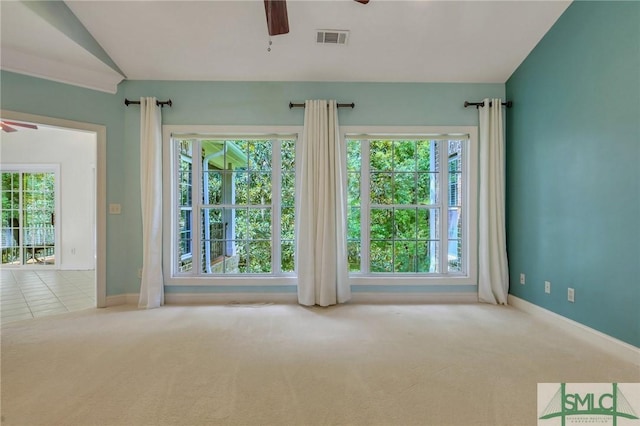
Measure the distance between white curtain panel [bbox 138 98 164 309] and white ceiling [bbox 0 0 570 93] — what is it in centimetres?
52

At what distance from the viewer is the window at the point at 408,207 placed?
343 cm

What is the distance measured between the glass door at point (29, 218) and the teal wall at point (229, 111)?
366cm

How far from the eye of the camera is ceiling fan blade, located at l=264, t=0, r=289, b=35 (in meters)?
1.69

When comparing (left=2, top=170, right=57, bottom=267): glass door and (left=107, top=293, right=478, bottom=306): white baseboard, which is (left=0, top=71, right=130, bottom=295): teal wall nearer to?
(left=107, top=293, right=478, bottom=306): white baseboard

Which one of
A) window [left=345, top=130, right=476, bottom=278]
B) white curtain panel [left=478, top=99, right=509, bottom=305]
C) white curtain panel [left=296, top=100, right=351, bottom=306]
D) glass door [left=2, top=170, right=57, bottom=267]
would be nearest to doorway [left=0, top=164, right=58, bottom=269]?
glass door [left=2, top=170, right=57, bottom=267]

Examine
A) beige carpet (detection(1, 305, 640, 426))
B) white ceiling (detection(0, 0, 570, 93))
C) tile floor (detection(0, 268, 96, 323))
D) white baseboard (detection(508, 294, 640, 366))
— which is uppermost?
white ceiling (detection(0, 0, 570, 93))

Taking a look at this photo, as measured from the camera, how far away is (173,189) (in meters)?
3.37

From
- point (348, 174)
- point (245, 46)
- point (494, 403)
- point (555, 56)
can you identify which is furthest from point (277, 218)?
point (555, 56)

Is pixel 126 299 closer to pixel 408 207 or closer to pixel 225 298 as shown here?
pixel 225 298

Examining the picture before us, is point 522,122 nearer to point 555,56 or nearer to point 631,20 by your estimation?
point 555,56

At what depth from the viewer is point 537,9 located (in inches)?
102

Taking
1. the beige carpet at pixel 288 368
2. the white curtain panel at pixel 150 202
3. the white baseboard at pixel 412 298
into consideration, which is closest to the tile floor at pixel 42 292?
the beige carpet at pixel 288 368

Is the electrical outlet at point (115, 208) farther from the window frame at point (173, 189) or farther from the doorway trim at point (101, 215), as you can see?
the window frame at point (173, 189)

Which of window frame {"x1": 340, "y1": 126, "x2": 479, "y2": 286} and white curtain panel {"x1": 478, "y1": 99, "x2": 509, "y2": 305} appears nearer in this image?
white curtain panel {"x1": 478, "y1": 99, "x2": 509, "y2": 305}
